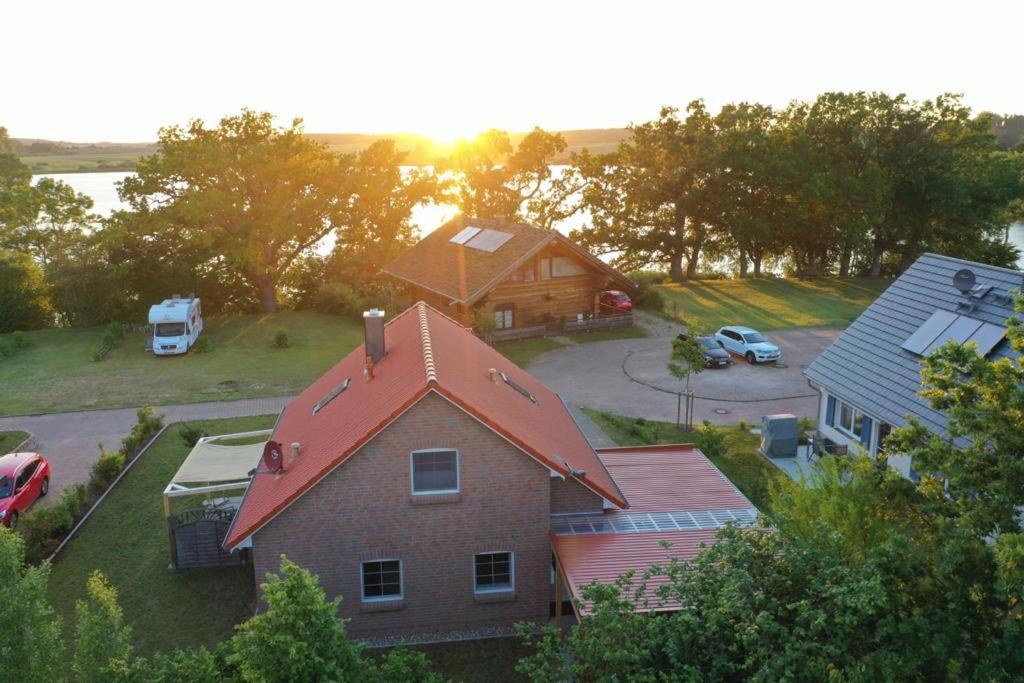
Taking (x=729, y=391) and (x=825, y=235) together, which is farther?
(x=825, y=235)

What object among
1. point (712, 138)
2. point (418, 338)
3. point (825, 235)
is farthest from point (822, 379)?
point (825, 235)

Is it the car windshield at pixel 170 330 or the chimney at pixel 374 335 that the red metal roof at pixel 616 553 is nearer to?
the chimney at pixel 374 335

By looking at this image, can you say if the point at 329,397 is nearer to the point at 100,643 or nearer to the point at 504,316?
the point at 100,643

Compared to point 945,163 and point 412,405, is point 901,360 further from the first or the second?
point 945,163

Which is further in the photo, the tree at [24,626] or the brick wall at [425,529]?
the brick wall at [425,529]

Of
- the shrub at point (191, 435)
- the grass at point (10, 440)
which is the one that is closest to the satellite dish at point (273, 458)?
the shrub at point (191, 435)

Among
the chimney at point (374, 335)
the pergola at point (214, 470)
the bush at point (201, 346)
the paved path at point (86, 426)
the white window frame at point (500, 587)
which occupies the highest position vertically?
the chimney at point (374, 335)
